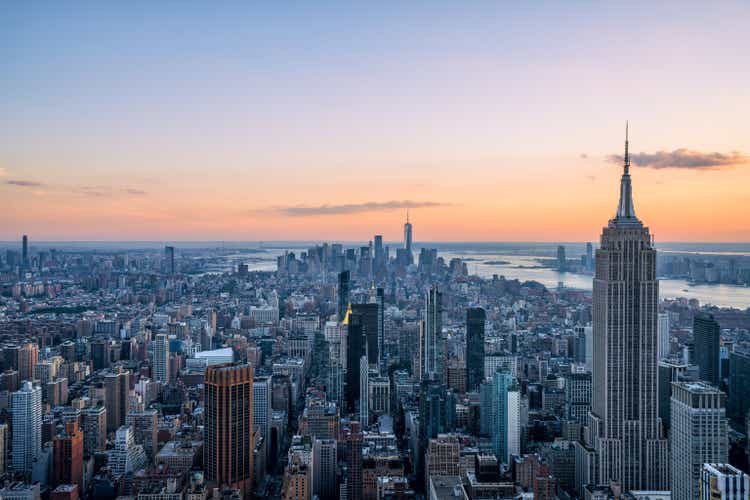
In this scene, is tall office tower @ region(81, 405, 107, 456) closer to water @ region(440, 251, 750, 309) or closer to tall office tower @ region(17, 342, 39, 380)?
tall office tower @ region(17, 342, 39, 380)

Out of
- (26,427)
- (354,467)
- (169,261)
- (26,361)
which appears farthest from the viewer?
(169,261)

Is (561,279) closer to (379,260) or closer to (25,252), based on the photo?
(379,260)

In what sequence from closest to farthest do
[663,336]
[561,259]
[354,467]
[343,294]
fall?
1. [354,467]
2. [663,336]
3. [561,259]
4. [343,294]

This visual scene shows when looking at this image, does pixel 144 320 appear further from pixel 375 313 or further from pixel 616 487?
pixel 616 487

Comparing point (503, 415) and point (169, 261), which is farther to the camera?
point (169, 261)

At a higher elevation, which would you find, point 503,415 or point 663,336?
point 663,336

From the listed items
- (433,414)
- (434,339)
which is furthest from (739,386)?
(434,339)

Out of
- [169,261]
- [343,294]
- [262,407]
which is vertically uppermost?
[169,261]

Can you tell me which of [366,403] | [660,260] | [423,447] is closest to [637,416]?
[660,260]

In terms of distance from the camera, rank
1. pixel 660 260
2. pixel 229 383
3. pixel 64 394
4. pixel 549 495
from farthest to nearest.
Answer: pixel 64 394 → pixel 660 260 → pixel 229 383 → pixel 549 495
